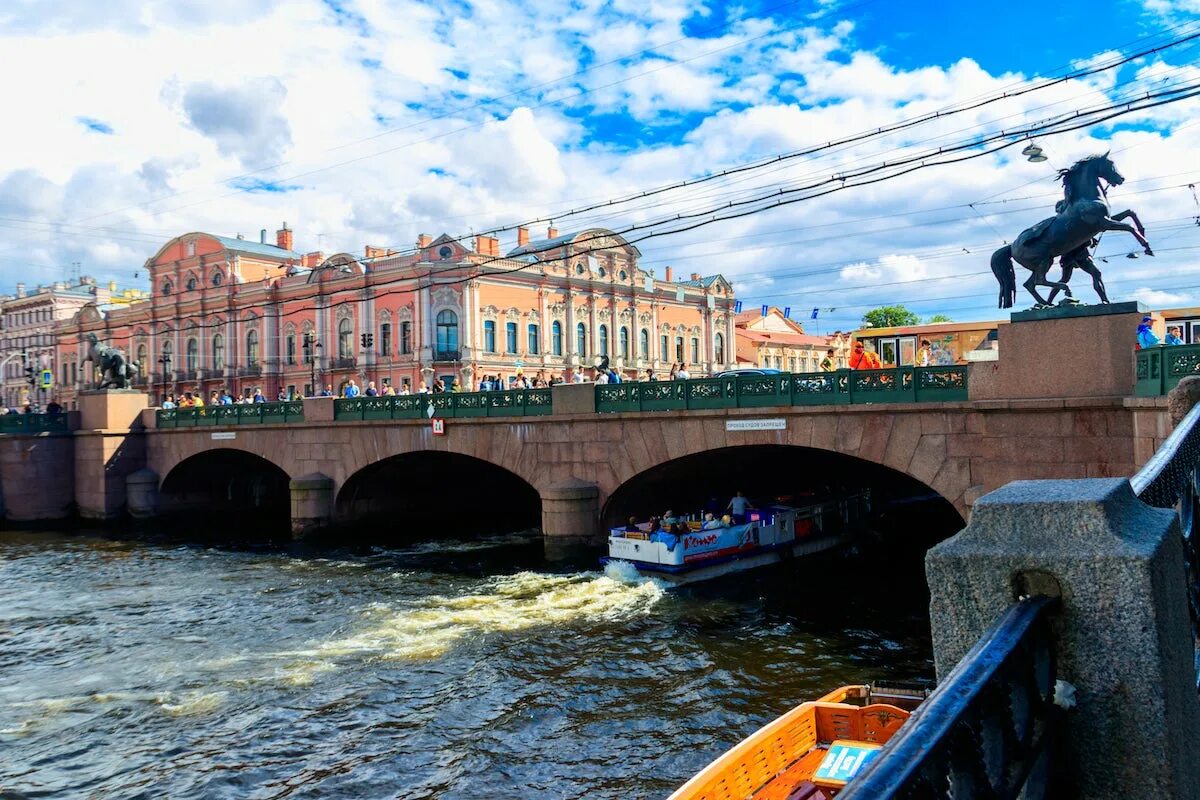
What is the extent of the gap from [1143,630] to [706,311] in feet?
200

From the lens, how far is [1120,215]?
13086 millimetres

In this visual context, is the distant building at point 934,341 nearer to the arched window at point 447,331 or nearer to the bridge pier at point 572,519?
the bridge pier at point 572,519

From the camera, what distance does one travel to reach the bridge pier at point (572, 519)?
68.8 feet

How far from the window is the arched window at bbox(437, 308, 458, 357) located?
165 cm

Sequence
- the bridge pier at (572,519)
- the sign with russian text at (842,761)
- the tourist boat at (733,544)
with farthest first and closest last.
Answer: the bridge pier at (572,519)
the tourist boat at (733,544)
the sign with russian text at (842,761)

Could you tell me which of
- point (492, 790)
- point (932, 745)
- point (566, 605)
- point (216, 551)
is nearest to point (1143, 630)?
point (932, 745)

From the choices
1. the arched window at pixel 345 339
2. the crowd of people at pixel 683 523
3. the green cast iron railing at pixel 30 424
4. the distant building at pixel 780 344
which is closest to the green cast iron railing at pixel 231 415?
the green cast iron railing at pixel 30 424

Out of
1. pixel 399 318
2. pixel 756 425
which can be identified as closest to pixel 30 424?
pixel 399 318

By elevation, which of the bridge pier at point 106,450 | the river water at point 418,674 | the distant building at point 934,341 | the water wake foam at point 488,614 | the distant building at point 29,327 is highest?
the distant building at point 29,327

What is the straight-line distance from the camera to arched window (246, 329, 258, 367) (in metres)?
56.7

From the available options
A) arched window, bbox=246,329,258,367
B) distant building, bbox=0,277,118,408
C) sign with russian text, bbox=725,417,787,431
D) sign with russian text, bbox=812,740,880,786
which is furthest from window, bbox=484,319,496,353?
distant building, bbox=0,277,118,408

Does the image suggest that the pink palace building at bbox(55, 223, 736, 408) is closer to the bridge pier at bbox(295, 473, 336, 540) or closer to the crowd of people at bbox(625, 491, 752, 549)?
the bridge pier at bbox(295, 473, 336, 540)

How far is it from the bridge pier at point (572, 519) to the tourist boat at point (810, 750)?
12302 millimetres

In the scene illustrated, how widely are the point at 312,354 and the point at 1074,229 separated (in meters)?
46.9
